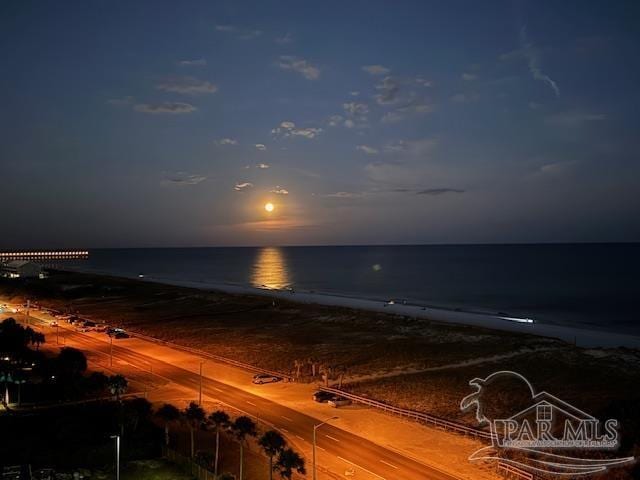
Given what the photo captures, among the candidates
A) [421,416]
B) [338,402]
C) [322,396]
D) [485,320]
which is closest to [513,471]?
[421,416]

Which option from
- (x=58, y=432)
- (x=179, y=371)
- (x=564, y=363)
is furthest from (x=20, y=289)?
(x=564, y=363)

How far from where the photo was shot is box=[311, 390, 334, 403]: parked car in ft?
154

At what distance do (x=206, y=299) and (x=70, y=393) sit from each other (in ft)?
312

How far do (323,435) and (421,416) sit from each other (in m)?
8.69

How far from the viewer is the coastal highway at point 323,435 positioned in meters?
32.3

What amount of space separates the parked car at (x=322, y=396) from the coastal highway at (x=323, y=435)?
10.6ft

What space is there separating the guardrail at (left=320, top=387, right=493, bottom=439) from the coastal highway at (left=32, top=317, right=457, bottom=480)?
5.79m

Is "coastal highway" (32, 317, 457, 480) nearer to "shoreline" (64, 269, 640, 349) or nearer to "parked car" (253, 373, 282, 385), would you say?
"parked car" (253, 373, 282, 385)

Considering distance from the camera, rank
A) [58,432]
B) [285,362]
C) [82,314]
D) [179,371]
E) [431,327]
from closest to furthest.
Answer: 1. [58,432]
2. [179,371]
3. [285,362]
4. [431,327]
5. [82,314]

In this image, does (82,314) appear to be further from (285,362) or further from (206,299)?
(285,362)

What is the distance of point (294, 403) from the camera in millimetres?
47125

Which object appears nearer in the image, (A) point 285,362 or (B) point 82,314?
(A) point 285,362

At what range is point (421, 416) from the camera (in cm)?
4209

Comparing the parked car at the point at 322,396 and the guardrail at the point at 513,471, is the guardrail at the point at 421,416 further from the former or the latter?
the guardrail at the point at 513,471
